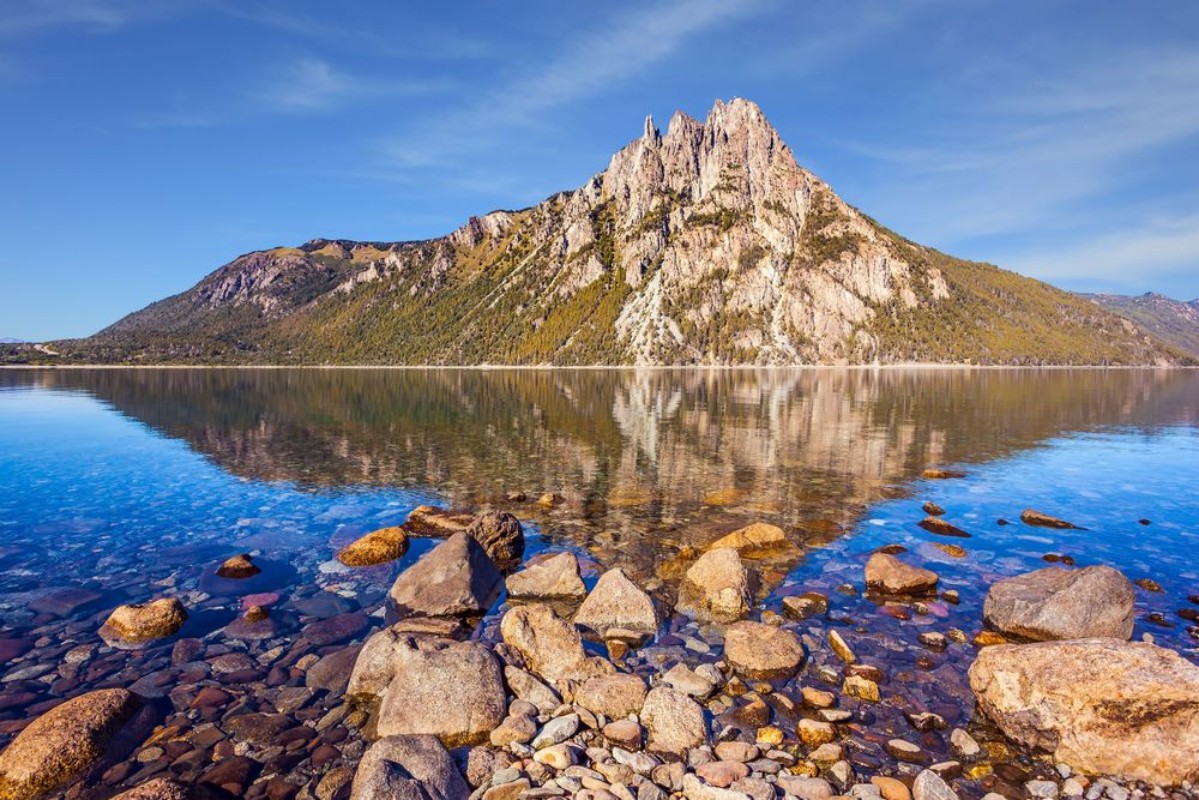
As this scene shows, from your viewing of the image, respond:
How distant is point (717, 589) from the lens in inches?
780

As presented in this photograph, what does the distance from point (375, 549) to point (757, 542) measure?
1541 cm

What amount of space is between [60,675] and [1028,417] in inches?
3652

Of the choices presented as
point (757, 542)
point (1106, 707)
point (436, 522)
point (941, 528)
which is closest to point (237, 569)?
point (436, 522)

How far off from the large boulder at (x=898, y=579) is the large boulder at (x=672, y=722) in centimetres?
1028

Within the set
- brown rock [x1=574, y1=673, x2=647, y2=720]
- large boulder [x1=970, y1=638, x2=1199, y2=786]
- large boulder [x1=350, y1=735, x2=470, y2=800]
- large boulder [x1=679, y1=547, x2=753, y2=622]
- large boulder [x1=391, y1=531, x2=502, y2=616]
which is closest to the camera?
large boulder [x1=350, y1=735, x2=470, y2=800]

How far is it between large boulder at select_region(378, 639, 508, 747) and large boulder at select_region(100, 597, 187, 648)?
26.7 feet

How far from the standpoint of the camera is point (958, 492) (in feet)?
118

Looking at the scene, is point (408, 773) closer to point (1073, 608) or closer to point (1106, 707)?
point (1106, 707)

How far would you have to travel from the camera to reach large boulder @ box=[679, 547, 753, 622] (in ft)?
62.6

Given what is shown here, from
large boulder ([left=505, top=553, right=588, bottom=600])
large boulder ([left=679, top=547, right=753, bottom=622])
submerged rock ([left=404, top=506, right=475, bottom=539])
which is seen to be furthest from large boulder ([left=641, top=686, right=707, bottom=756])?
submerged rock ([left=404, top=506, right=475, bottom=539])

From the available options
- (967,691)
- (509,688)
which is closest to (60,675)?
(509,688)

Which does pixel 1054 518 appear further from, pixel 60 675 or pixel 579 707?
pixel 60 675

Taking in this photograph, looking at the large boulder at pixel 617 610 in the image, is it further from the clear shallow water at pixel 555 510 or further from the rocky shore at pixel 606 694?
the clear shallow water at pixel 555 510

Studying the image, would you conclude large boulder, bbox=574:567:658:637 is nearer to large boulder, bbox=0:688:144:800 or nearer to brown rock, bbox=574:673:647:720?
brown rock, bbox=574:673:647:720
